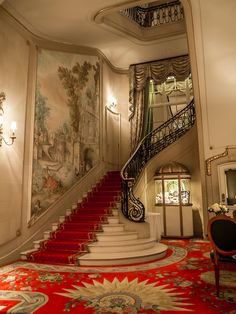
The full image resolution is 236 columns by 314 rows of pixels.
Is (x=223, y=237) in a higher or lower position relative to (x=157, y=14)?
lower

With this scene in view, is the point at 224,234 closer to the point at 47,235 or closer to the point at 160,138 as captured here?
the point at 47,235

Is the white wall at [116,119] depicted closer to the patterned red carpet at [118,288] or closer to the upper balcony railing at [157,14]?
the upper balcony railing at [157,14]

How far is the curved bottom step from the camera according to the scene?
460 cm

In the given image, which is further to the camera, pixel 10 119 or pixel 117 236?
pixel 117 236

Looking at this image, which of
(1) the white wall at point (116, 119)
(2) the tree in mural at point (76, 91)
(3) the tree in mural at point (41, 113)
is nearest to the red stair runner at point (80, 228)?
(2) the tree in mural at point (76, 91)

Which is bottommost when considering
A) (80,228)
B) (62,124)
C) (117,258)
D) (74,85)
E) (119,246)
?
(117,258)

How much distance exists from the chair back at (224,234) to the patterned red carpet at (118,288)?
50cm

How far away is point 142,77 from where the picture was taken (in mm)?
9133

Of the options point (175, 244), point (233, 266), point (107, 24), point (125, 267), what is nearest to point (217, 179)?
point (175, 244)

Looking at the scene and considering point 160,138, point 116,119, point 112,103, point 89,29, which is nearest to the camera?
point 89,29

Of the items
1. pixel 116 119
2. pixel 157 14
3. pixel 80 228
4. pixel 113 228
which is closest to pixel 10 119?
pixel 80 228

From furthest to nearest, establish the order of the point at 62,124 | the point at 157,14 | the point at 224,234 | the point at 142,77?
the point at 142,77, the point at 157,14, the point at 62,124, the point at 224,234

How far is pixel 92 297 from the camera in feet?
10.3

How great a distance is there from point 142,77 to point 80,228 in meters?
5.67
